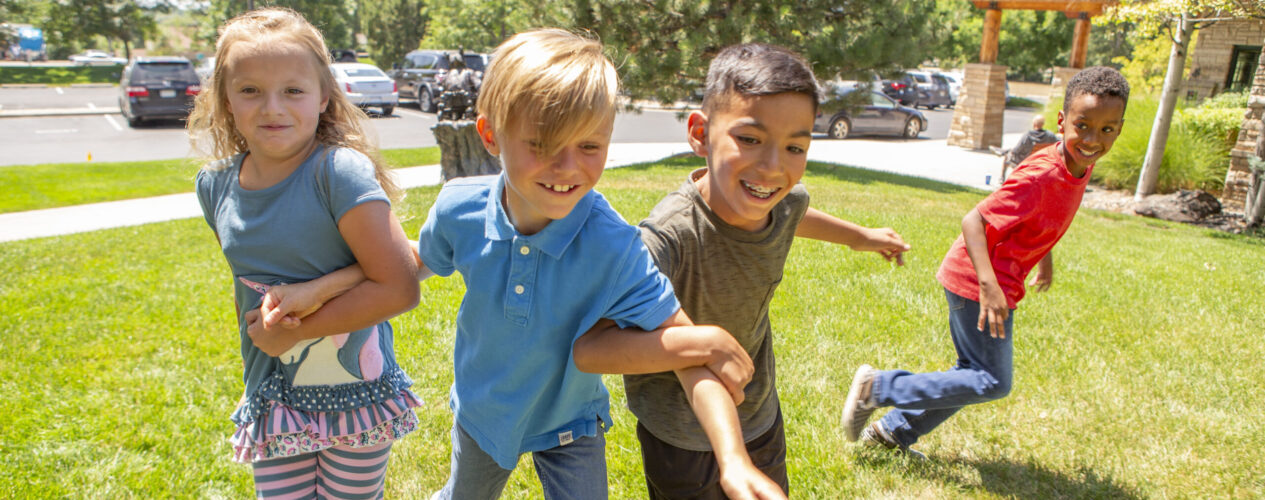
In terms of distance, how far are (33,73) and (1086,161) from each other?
47.1 meters

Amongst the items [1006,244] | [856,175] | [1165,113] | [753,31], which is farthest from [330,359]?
[1165,113]

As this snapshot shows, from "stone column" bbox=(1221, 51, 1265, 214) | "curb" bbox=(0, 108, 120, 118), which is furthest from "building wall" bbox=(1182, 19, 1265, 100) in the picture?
"curb" bbox=(0, 108, 120, 118)

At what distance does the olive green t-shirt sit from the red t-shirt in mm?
1178

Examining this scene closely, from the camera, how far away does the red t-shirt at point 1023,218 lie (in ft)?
9.90

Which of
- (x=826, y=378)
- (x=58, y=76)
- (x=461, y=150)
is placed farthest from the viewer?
(x=58, y=76)

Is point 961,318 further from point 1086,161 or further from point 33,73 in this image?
point 33,73

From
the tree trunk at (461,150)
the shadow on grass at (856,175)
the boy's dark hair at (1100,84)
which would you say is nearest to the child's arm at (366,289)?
the boy's dark hair at (1100,84)

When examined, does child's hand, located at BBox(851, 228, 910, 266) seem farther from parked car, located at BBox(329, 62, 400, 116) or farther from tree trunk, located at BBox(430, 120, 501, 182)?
parked car, located at BBox(329, 62, 400, 116)

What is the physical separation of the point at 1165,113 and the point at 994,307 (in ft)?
39.4

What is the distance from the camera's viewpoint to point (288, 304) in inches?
72.2

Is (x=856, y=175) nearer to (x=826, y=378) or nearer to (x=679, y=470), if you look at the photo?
(x=826, y=378)

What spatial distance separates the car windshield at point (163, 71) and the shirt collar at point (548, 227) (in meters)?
22.7

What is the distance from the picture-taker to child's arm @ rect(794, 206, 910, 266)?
2.54 metres

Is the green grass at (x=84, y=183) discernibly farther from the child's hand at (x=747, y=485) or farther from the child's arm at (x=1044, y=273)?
the child's hand at (x=747, y=485)
